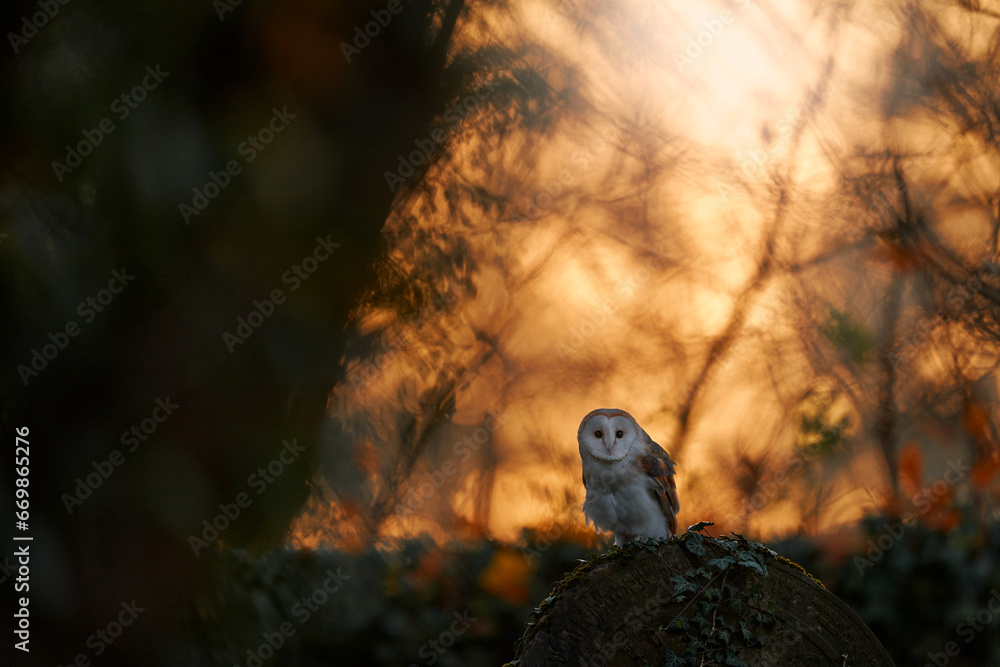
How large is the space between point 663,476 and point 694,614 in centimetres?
59

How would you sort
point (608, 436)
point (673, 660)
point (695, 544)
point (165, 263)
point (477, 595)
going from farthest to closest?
point (477, 595)
point (165, 263)
point (608, 436)
point (695, 544)
point (673, 660)

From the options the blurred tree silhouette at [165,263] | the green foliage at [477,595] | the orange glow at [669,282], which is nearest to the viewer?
the blurred tree silhouette at [165,263]

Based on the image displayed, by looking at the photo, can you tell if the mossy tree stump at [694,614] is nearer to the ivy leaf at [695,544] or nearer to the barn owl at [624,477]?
the ivy leaf at [695,544]

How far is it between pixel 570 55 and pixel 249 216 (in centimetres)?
145

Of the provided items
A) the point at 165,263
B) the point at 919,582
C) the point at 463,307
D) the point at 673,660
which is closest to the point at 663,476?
the point at 673,660

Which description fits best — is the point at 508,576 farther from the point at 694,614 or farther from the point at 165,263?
the point at 165,263

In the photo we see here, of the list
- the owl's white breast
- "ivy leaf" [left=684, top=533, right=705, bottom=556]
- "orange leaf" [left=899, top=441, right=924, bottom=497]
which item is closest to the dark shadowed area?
"orange leaf" [left=899, top=441, right=924, bottom=497]

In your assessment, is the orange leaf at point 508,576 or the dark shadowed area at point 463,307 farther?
the orange leaf at point 508,576

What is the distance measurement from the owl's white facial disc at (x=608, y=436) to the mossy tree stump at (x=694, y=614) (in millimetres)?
430

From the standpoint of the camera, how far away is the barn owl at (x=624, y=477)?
5.70ft

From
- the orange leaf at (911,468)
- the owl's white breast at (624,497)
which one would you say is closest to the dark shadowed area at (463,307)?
the orange leaf at (911,468)

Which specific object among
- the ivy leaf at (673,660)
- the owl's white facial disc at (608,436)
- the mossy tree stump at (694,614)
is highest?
the owl's white facial disc at (608,436)

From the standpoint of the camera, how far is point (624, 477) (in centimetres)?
176

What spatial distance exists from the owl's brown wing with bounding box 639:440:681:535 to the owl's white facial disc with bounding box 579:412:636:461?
79 mm
